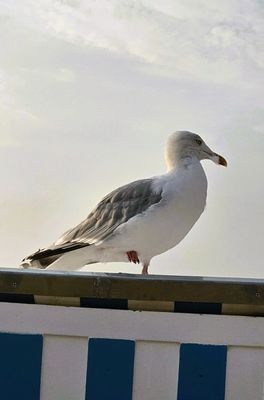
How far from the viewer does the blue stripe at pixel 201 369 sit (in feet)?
5.50

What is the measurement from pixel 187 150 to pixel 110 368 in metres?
3.77

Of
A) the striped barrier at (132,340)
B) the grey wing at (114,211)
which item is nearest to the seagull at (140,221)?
the grey wing at (114,211)

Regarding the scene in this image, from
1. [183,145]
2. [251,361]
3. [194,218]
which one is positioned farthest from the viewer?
[183,145]

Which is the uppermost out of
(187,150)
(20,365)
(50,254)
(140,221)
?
(187,150)

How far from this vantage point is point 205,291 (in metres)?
1.70

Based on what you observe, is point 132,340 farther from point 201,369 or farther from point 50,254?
point 50,254

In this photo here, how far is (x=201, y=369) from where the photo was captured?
168 centimetres

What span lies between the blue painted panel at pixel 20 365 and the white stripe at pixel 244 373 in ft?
1.34

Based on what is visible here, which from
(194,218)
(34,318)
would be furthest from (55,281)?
(194,218)

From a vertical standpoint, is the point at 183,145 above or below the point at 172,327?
above

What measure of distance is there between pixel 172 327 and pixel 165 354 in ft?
0.19

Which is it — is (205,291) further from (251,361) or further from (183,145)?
(183,145)

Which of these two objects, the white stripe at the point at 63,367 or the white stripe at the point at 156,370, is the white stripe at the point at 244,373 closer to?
the white stripe at the point at 156,370

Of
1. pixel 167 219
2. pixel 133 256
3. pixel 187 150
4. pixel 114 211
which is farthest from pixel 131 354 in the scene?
pixel 187 150
